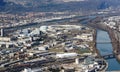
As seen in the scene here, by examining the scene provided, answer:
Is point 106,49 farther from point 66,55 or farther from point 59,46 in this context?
point 66,55

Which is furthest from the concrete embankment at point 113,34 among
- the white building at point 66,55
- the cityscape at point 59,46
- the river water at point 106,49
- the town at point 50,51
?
the white building at point 66,55

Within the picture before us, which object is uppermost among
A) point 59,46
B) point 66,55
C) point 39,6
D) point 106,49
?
point 66,55

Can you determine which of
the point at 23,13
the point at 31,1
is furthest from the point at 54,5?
the point at 23,13

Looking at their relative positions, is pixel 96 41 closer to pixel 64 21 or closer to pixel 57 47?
pixel 57 47

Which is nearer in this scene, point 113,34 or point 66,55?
point 66,55

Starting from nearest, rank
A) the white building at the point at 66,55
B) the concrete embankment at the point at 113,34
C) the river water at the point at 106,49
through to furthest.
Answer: the river water at the point at 106,49, the white building at the point at 66,55, the concrete embankment at the point at 113,34

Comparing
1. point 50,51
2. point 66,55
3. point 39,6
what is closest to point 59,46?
point 50,51

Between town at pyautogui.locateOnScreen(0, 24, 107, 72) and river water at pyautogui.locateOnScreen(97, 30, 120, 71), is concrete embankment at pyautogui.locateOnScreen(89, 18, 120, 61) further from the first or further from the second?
town at pyautogui.locateOnScreen(0, 24, 107, 72)

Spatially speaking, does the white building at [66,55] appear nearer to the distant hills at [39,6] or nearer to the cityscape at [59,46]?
the cityscape at [59,46]

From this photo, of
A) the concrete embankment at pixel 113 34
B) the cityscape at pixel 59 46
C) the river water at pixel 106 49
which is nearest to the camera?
the cityscape at pixel 59 46
